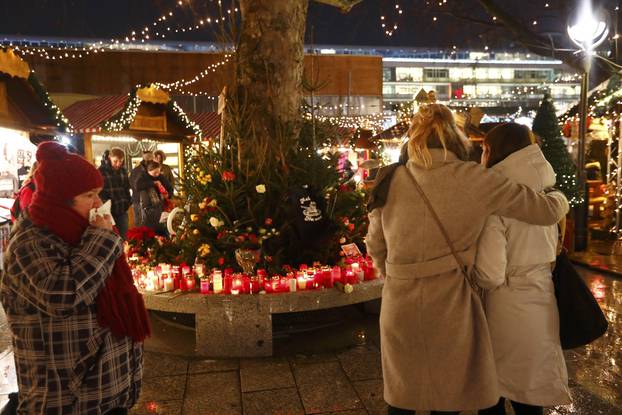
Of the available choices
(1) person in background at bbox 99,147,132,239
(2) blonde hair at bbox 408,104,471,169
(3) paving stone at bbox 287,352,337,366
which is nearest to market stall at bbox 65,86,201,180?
(1) person in background at bbox 99,147,132,239

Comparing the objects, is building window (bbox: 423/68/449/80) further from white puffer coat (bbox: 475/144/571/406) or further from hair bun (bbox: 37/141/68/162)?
hair bun (bbox: 37/141/68/162)

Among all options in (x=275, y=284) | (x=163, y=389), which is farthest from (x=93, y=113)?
(x=163, y=389)

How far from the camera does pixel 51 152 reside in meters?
2.27

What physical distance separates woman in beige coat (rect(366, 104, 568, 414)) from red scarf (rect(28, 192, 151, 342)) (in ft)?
3.98

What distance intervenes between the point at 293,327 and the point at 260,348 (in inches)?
23.1

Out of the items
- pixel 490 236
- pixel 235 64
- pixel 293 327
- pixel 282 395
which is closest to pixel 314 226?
pixel 293 327

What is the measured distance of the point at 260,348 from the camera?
4.62 metres

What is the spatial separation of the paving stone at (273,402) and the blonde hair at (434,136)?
2.15 m

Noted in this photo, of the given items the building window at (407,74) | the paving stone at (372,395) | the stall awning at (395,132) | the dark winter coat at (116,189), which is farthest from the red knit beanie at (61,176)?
the building window at (407,74)

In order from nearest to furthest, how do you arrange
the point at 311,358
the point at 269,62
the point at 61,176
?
the point at 61,176
the point at 311,358
the point at 269,62

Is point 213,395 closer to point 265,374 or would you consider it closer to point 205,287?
point 265,374

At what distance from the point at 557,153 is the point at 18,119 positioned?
9849 millimetres

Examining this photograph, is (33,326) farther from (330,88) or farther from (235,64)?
(330,88)

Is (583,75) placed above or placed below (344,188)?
above
